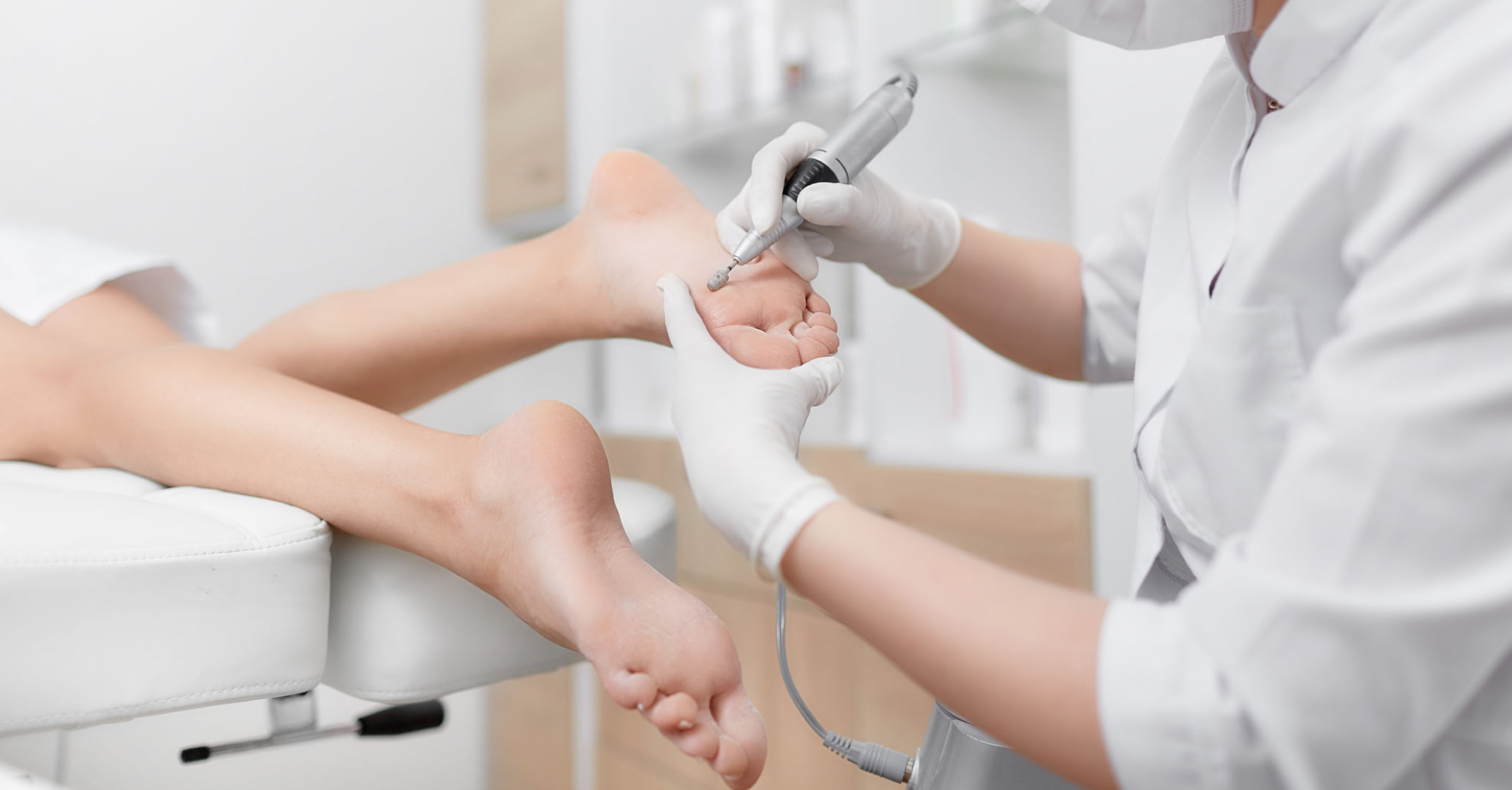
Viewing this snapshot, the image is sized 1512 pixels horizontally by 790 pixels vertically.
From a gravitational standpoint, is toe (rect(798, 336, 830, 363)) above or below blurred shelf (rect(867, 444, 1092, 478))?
above

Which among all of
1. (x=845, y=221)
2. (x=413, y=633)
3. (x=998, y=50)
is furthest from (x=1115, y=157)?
(x=413, y=633)

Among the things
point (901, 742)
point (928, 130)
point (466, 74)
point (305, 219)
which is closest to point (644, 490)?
point (901, 742)

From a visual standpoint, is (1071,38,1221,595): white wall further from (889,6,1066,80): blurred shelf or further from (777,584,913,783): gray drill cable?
(777,584,913,783): gray drill cable

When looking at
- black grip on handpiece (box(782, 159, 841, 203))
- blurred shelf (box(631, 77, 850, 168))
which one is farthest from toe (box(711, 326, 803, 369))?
blurred shelf (box(631, 77, 850, 168))

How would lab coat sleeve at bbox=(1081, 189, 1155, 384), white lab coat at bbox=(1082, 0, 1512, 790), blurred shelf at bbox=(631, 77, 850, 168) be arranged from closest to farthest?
white lab coat at bbox=(1082, 0, 1512, 790), lab coat sleeve at bbox=(1081, 189, 1155, 384), blurred shelf at bbox=(631, 77, 850, 168)

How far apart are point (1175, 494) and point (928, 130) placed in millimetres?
829

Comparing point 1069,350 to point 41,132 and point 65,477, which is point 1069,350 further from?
point 41,132

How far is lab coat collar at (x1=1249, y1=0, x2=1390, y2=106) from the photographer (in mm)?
456

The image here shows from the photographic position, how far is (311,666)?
1.80 ft

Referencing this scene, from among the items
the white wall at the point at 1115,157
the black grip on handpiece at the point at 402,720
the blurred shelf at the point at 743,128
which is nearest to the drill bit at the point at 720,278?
the black grip on handpiece at the point at 402,720

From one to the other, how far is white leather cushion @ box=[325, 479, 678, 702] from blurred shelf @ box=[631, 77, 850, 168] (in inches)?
36.8

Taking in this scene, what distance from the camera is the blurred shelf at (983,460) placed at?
1038mm

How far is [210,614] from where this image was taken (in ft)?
1.71

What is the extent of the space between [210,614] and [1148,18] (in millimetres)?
565
